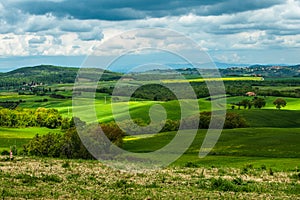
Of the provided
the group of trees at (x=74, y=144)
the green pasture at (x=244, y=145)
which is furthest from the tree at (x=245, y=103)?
the group of trees at (x=74, y=144)

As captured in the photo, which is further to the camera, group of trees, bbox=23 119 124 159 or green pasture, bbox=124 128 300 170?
green pasture, bbox=124 128 300 170

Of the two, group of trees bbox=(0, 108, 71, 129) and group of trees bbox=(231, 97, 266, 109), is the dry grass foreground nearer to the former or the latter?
group of trees bbox=(0, 108, 71, 129)

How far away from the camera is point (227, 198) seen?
2091cm

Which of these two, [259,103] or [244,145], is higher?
[259,103]

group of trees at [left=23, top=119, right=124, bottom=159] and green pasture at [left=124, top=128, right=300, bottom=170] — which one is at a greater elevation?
group of trees at [left=23, top=119, right=124, bottom=159]

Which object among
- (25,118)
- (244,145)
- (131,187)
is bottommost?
(25,118)

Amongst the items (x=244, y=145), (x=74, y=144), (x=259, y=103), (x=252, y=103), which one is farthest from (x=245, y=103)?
(x=74, y=144)

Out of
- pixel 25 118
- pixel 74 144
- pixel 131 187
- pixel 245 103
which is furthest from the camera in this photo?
pixel 245 103

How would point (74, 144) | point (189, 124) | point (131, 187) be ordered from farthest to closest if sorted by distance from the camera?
point (189, 124), point (74, 144), point (131, 187)

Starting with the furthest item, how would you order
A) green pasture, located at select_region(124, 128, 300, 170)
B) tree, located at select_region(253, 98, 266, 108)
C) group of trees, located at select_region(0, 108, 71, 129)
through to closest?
tree, located at select_region(253, 98, 266, 108) < group of trees, located at select_region(0, 108, 71, 129) < green pasture, located at select_region(124, 128, 300, 170)

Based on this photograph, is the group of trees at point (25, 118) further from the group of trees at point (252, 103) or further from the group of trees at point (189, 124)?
the group of trees at point (252, 103)

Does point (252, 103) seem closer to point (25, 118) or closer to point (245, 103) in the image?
point (245, 103)

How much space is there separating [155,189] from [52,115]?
133m

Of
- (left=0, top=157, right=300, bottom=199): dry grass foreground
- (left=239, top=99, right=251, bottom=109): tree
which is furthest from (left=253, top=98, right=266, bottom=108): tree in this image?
(left=0, top=157, right=300, bottom=199): dry grass foreground
